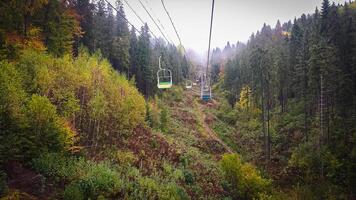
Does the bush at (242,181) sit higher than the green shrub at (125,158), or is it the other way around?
the green shrub at (125,158)

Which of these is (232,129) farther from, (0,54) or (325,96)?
(0,54)

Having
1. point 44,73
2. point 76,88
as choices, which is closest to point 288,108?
point 76,88

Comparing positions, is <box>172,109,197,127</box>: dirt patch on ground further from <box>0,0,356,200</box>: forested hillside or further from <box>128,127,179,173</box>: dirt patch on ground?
<box>128,127,179,173</box>: dirt patch on ground

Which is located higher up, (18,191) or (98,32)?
(98,32)

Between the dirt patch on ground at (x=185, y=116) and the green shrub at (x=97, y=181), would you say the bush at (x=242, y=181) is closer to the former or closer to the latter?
the green shrub at (x=97, y=181)

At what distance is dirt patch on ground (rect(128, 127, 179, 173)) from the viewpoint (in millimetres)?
29978

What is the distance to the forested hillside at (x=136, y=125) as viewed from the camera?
19.9m

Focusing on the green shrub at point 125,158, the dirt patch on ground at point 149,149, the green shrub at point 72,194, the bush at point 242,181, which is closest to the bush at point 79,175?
the green shrub at point 72,194

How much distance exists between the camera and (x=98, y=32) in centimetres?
5097

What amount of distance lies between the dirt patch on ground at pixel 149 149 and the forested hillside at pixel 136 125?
15 centimetres

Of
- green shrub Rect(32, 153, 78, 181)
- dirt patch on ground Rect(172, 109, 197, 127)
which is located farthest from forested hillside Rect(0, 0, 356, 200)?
dirt patch on ground Rect(172, 109, 197, 127)

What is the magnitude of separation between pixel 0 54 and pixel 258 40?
340 ft

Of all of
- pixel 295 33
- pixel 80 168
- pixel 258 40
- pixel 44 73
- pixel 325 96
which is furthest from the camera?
pixel 258 40

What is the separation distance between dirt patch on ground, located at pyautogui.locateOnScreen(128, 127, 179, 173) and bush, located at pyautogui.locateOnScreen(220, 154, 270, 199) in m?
6.32
